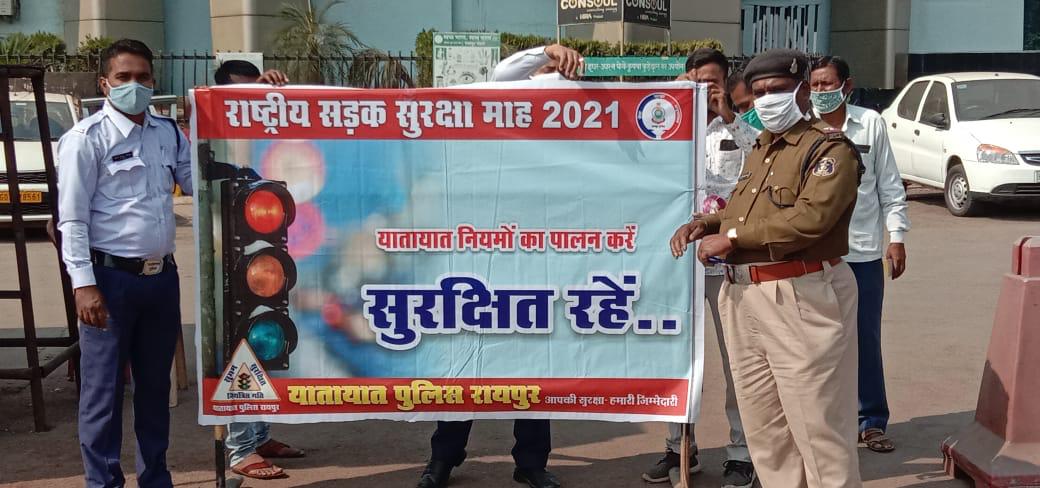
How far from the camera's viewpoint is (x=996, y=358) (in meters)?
5.01

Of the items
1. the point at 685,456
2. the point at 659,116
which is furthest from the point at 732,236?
the point at 685,456

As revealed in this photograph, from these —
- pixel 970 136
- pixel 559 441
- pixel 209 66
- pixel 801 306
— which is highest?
pixel 209 66

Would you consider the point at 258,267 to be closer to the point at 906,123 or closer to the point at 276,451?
the point at 276,451

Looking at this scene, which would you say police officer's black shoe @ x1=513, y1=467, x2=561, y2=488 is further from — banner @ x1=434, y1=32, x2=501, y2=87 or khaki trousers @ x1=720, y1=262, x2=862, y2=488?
banner @ x1=434, y1=32, x2=501, y2=87

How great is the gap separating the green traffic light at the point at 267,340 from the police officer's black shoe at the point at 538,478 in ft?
4.03

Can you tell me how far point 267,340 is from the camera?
4.70 m

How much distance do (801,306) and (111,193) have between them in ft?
8.86

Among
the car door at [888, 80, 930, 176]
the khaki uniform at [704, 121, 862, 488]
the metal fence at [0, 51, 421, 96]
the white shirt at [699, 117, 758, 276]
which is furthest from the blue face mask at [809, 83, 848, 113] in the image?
the metal fence at [0, 51, 421, 96]

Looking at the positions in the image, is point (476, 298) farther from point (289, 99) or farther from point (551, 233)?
point (289, 99)

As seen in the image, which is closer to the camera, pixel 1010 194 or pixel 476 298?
pixel 476 298

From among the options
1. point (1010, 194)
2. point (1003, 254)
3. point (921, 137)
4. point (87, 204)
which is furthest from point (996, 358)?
point (921, 137)

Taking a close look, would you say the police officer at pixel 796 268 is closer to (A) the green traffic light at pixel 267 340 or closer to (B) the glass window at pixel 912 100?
(A) the green traffic light at pixel 267 340

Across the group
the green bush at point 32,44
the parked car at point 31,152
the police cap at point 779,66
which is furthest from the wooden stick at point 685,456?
the green bush at point 32,44

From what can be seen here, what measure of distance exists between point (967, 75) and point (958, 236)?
3.42 m
